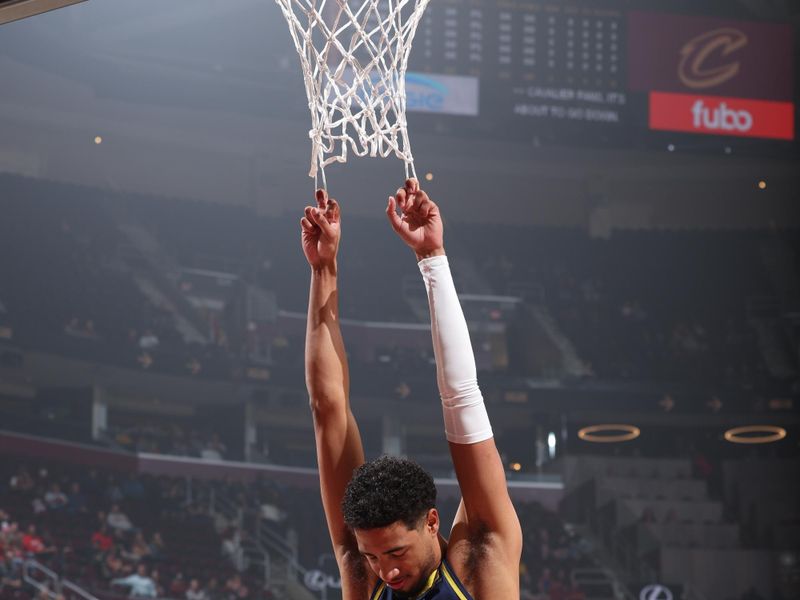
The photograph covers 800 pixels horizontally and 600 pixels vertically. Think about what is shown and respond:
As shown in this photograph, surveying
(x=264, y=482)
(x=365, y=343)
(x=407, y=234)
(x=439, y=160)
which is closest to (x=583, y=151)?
(x=439, y=160)

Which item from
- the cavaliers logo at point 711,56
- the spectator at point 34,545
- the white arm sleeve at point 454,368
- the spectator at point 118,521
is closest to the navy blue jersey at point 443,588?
the white arm sleeve at point 454,368

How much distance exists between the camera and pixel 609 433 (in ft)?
46.2

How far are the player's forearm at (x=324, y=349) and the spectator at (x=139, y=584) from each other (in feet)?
32.4

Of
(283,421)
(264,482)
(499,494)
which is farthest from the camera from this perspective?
(283,421)

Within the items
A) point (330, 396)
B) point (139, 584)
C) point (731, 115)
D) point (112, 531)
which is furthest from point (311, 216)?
point (731, 115)

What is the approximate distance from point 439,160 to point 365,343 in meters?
3.16

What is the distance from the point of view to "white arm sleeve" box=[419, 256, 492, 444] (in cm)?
204

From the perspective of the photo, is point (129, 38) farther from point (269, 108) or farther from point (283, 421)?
point (283, 421)

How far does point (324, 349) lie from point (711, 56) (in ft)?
45.1

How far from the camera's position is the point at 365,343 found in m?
14.1

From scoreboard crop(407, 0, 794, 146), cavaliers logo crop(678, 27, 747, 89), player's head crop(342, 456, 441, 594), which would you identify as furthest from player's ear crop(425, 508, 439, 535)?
cavaliers logo crop(678, 27, 747, 89)

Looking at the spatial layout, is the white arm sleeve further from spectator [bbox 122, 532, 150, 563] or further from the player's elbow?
spectator [bbox 122, 532, 150, 563]

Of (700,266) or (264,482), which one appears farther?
(700,266)

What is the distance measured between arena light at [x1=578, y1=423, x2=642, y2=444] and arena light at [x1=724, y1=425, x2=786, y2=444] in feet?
3.97
